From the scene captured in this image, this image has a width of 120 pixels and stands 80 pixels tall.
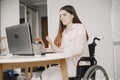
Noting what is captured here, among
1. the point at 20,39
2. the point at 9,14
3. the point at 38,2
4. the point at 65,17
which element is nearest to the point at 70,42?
the point at 65,17

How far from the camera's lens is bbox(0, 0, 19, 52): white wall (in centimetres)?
529

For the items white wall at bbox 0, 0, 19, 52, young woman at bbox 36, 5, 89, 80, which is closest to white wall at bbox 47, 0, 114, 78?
white wall at bbox 0, 0, 19, 52

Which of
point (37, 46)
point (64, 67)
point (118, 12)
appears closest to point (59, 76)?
point (64, 67)

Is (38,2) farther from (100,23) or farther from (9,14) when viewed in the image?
(100,23)

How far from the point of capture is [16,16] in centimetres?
530

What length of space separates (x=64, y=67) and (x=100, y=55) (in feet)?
9.79

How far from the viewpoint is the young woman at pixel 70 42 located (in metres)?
1.77

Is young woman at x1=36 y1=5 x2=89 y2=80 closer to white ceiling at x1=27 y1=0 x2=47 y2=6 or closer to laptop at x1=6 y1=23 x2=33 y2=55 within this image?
laptop at x1=6 y1=23 x2=33 y2=55

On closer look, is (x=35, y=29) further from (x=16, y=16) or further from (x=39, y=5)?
(x=16, y=16)

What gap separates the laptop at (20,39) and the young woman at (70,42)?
17 centimetres

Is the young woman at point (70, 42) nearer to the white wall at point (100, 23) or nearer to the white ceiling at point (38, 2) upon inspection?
the white wall at point (100, 23)

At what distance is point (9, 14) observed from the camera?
17.5 feet

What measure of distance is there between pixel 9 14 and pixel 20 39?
152 inches

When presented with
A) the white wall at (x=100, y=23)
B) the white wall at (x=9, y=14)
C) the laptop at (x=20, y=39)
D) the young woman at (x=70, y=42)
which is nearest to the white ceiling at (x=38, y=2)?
the white wall at (x=9, y=14)
